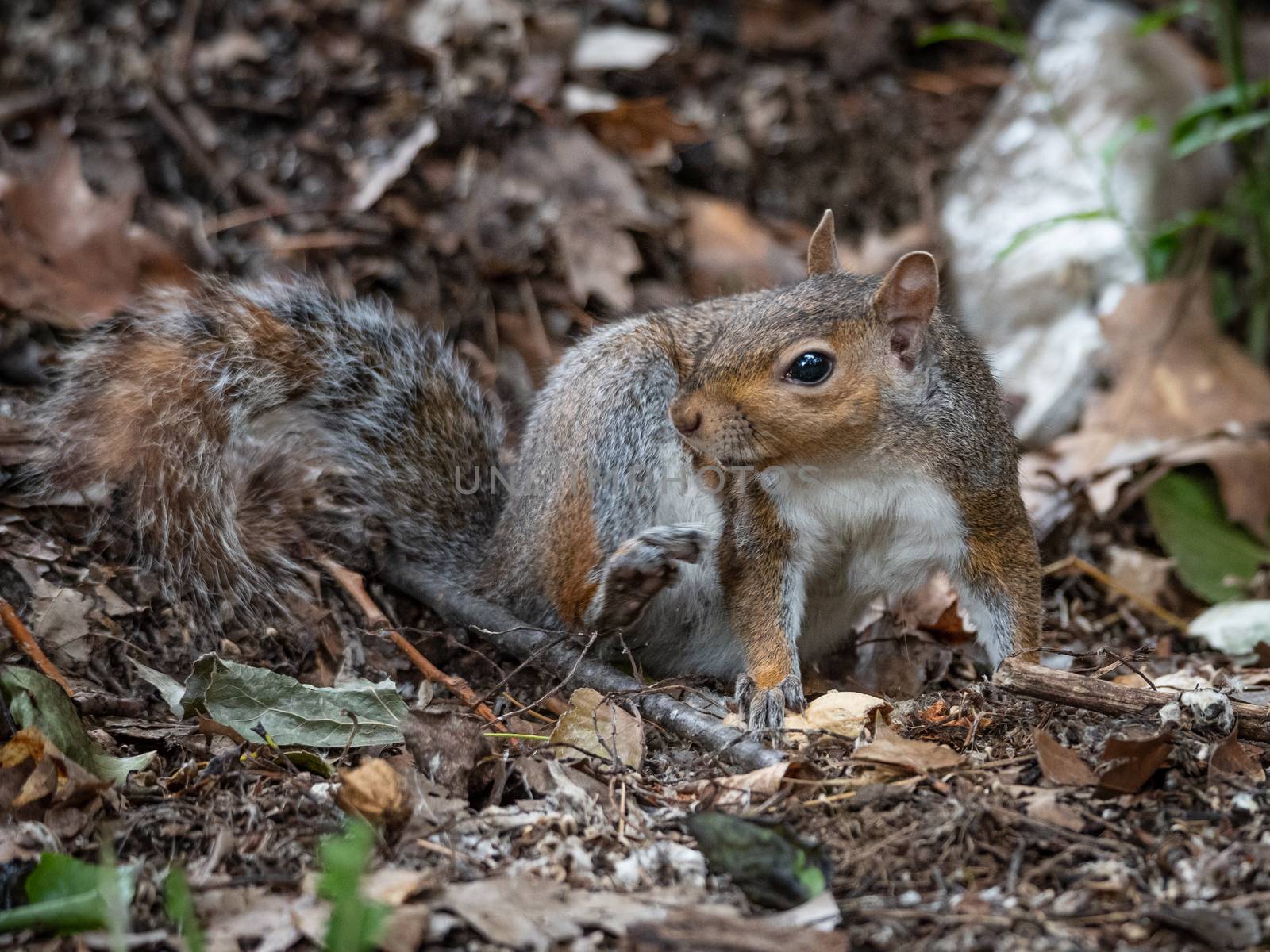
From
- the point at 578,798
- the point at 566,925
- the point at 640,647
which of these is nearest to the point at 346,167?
the point at 640,647

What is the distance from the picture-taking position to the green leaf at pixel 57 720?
2.72 metres

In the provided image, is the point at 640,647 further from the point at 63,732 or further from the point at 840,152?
the point at 840,152

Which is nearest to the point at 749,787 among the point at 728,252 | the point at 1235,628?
the point at 1235,628

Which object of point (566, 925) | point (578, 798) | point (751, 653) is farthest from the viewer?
point (751, 653)

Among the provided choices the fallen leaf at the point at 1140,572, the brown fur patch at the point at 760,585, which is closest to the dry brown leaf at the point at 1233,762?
the brown fur patch at the point at 760,585

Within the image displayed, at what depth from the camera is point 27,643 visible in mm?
3100

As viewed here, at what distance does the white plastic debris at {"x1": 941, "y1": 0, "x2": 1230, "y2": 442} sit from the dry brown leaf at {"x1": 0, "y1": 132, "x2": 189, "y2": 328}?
353cm

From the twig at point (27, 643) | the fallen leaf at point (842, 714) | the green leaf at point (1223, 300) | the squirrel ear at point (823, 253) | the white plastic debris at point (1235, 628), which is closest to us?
the fallen leaf at point (842, 714)

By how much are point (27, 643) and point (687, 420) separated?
1699 mm

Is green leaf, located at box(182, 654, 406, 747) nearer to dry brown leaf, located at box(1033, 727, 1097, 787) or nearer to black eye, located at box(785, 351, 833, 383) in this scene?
black eye, located at box(785, 351, 833, 383)

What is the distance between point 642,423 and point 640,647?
70cm

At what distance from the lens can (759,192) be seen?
241 inches

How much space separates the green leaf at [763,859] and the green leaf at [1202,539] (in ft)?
9.40

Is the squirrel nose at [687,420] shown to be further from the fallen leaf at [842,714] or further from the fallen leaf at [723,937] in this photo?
the fallen leaf at [723,937]
